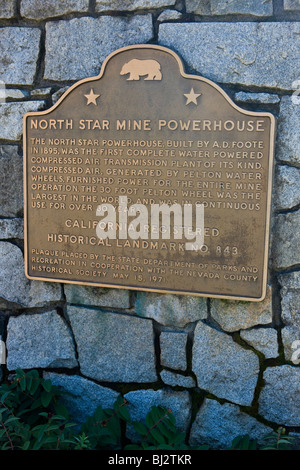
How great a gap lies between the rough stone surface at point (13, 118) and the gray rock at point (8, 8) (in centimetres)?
52

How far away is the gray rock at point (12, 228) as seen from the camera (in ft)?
8.79

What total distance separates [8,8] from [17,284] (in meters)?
1.67

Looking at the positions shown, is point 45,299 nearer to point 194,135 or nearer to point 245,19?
point 194,135

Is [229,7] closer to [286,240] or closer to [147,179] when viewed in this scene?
[147,179]

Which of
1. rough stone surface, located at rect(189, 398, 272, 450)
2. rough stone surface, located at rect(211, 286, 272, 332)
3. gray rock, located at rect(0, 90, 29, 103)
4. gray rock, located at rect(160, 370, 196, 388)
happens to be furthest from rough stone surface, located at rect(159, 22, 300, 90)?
rough stone surface, located at rect(189, 398, 272, 450)

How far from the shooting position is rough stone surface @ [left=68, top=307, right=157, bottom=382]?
252cm

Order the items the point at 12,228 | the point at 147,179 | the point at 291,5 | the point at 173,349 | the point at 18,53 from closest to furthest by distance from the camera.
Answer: the point at 291,5
the point at 147,179
the point at 173,349
the point at 18,53
the point at 12,228

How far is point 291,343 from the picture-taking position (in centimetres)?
229

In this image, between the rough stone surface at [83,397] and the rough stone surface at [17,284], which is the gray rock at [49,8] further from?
the rough stone surface at [83,397]

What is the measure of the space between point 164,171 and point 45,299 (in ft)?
3.60

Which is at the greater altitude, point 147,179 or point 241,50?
point 241,50

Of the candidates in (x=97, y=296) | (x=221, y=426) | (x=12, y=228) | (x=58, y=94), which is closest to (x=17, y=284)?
(x=12, y=228)

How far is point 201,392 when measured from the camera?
2.46 metres
